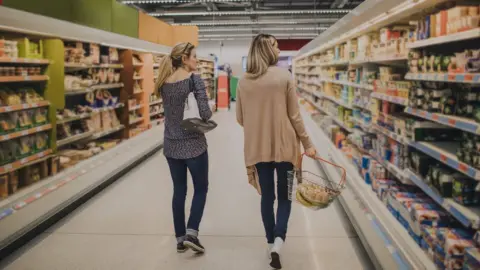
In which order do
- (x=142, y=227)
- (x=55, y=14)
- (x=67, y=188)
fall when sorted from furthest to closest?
1. (x=55, y=14)
2. (x=67, y=188)
3. (x=142, y=227)

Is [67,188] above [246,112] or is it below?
below

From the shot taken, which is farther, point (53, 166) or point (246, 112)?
point (53, 166)

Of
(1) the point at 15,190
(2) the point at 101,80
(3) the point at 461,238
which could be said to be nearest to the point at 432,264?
(3) the point at 461,238

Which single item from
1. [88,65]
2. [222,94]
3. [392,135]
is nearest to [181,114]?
[392,135]

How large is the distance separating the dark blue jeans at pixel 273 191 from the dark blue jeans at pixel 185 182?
0.45m

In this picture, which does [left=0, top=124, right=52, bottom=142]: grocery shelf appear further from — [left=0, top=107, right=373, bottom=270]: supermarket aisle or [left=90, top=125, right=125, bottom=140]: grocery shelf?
[left=90, top=125, right=125, bottom=140]: grocery shelf

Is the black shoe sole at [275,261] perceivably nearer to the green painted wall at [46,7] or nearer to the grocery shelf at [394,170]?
the grocery shelf at [394,170]

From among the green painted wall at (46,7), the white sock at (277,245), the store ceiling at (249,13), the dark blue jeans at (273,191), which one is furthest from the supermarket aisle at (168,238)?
the store ceiling at (249,13)

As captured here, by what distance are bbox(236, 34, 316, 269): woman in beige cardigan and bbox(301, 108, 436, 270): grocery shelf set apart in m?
0.76

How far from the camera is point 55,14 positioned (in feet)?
20.3

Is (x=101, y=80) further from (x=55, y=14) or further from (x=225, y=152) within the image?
(x=225, y=152)

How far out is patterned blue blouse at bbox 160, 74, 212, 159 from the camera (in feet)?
11.0

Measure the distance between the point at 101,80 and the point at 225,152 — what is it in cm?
238

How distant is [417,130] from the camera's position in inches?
137
